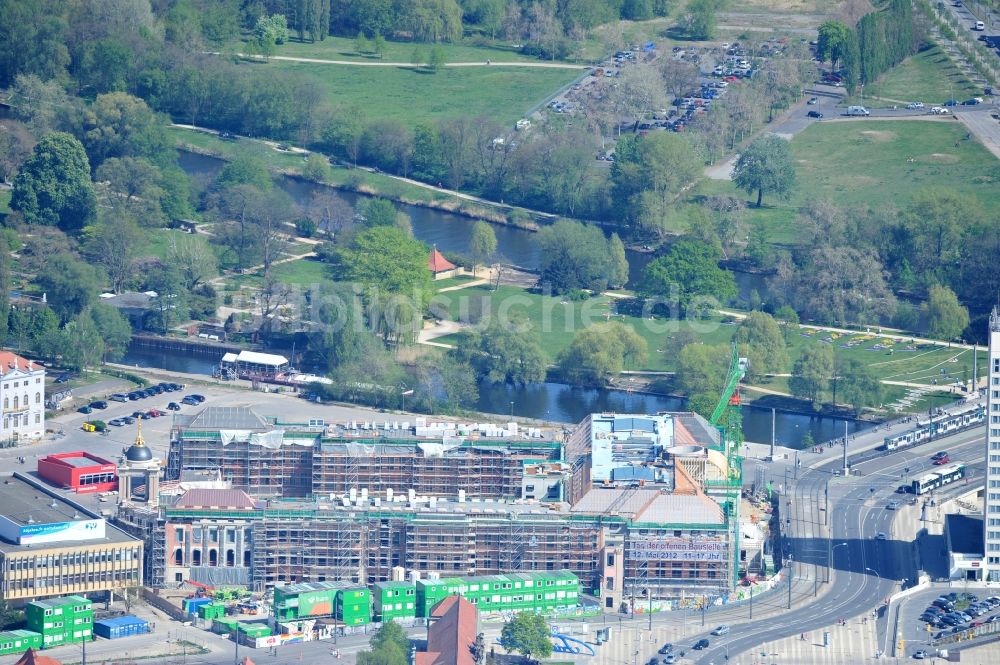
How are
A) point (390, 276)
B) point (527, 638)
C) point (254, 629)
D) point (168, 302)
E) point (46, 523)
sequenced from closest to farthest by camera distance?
point (527, 638) → point (254, 629) → point (46, 523) → point (168, 302) → point (390, 276)

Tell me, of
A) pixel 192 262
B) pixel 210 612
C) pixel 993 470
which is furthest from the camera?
pixel 192 262

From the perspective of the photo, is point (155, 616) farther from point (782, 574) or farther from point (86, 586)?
point (782, 574)

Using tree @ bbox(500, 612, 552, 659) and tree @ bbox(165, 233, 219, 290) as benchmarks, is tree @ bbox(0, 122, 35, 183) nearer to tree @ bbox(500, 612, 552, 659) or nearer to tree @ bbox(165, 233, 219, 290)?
tree @ bbox(165, 233, 219, 290)

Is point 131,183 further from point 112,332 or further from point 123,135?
point 112,332

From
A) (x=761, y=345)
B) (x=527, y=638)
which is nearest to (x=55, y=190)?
(x=761, y=345)

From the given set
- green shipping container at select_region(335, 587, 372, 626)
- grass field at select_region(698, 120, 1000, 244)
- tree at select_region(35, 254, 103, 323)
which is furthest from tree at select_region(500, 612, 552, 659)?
grass field at select_region(698, 120, 1000, 244)

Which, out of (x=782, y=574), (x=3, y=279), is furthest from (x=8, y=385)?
(x=782, y=574)
